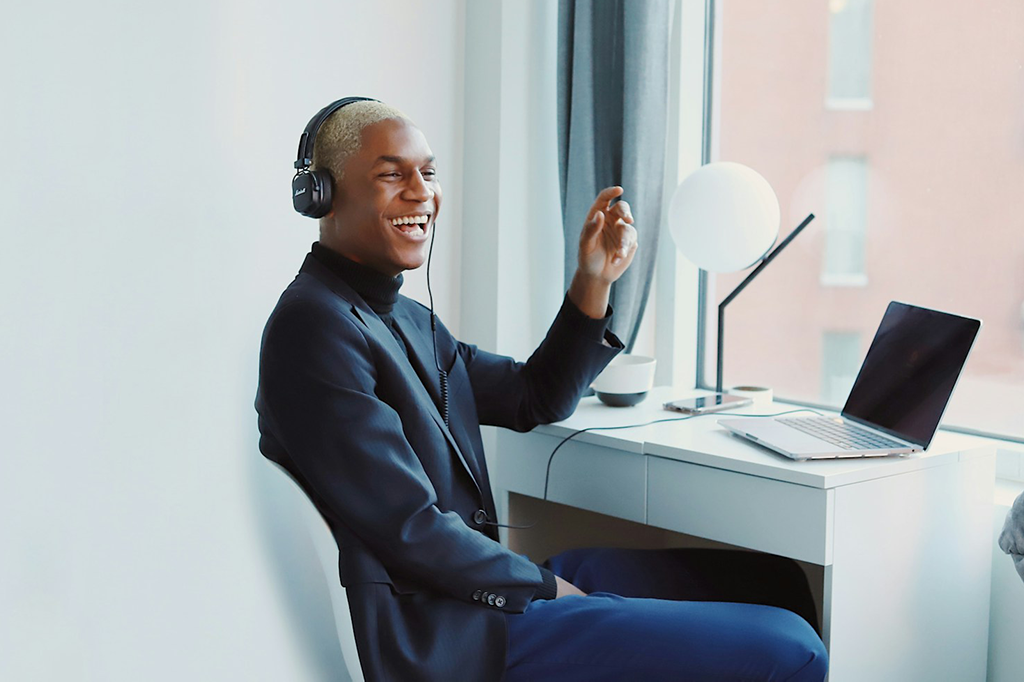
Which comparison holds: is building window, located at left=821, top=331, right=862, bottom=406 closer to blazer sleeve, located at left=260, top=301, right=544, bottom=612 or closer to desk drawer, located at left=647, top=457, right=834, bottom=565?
desk drawer, located at left=647, top=457, right=834, bottom=565

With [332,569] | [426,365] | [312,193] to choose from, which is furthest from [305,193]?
[332,569]

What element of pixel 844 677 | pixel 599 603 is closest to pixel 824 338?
pixel 844 677

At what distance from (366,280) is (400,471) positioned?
297mm

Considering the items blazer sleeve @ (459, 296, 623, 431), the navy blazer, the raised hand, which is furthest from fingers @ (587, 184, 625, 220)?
the navy blazer

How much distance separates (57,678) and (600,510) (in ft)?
4.26

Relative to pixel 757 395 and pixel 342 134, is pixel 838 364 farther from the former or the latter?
pixel 342 134

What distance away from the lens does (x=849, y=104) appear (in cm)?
198

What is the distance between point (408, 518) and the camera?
3.55 feet

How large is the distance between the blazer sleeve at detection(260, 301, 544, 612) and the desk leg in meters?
0.53

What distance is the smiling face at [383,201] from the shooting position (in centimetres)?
122

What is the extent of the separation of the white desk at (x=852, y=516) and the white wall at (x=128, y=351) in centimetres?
94

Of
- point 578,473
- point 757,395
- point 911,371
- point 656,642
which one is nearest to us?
point 656,642

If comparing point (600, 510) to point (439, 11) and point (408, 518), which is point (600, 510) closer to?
point (408, 518)

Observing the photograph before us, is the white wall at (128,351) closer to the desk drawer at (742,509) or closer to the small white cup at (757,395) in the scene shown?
the desk drawer at (742,509)
